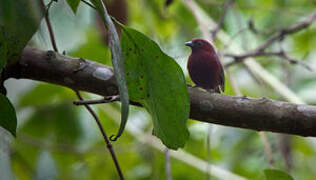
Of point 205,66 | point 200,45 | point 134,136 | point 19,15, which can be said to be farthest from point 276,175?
point 134,136

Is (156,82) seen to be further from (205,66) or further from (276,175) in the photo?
(205,66)

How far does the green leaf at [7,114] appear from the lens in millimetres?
1110

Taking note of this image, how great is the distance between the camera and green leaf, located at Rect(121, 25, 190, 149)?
115 cm

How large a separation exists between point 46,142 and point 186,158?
0.87m

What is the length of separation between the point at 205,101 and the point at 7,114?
1.76ft

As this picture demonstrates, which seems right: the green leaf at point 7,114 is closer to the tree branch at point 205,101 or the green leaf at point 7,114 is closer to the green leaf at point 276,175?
the tree branch at point 205,101

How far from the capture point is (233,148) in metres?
3.13

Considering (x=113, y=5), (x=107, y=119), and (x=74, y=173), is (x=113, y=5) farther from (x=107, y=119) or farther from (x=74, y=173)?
(x=74, y=173)

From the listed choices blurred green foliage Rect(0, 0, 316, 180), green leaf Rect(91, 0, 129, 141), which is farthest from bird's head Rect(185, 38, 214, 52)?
green leaf Rect(91, 0, 129, 141)

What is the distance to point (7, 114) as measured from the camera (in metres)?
1.12

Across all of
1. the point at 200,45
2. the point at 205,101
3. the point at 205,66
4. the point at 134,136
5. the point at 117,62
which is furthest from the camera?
the point at 134,136

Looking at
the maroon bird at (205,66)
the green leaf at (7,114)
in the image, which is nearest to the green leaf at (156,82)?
the green leaf at (7,114)

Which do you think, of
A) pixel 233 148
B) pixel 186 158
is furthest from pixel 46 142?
pixel 233 148

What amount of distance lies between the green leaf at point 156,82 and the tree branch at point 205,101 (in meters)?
0.15
